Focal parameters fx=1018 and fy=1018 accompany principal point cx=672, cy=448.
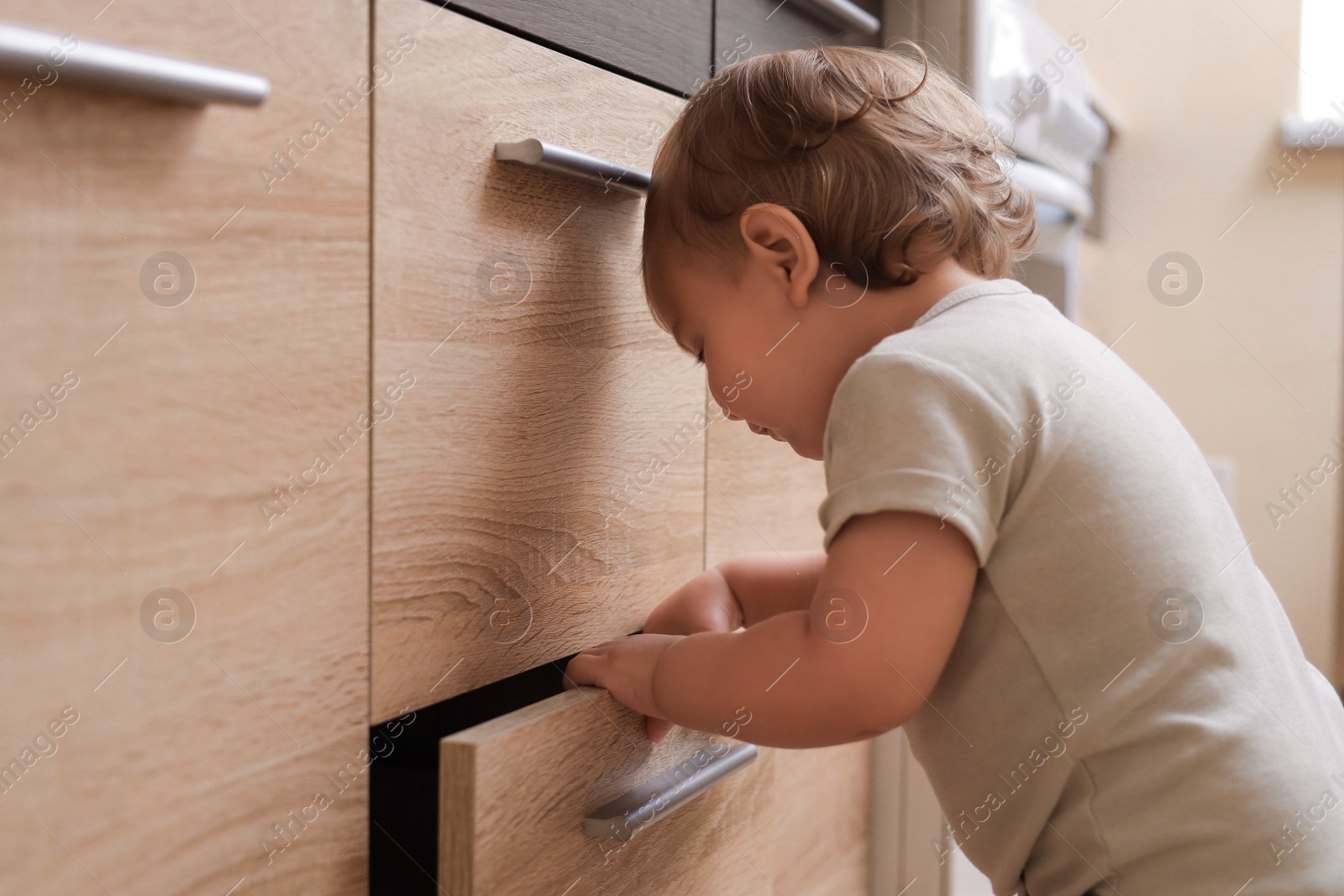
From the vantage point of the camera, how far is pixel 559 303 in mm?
628

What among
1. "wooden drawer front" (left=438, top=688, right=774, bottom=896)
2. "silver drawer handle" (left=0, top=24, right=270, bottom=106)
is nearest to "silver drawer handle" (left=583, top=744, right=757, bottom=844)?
"wooden drawer front" (left=438, top=688, right=774, bottom=896)

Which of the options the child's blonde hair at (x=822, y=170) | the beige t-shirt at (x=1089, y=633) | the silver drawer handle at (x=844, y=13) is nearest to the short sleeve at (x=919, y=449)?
the beige t-shirt at (x=1089, y=633)

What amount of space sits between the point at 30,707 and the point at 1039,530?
49 centimetres

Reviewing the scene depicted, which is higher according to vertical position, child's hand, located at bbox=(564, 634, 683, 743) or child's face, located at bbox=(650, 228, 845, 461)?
child's face, located at bbox=(650, 228, 845, 461)

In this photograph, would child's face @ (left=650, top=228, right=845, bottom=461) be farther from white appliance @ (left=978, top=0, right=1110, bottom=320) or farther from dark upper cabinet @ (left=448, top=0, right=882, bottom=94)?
white appliance @ (left=978, top=0, right=1110, bottom=320)

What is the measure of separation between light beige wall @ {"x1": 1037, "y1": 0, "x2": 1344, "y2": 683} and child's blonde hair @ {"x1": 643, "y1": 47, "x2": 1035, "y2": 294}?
40.8 inches

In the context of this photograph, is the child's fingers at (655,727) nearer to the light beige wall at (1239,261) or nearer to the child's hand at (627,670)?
the child's hand at (627,670)

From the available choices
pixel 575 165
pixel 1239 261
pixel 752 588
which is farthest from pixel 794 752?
pixel 1239 261

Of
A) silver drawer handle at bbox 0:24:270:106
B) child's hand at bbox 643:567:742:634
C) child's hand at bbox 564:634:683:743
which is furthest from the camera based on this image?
child's hand at bbox 643:567:742:634

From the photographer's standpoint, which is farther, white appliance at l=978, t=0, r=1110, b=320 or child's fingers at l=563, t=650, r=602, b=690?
white appliance at l=978, t=0, r=1110, b=320

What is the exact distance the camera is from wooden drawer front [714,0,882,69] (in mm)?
783

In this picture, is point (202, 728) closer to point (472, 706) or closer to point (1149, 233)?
point (472, 706)

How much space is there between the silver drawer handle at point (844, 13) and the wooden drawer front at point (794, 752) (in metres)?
0.38

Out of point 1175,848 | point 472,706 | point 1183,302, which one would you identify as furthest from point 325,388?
point 1183,302
